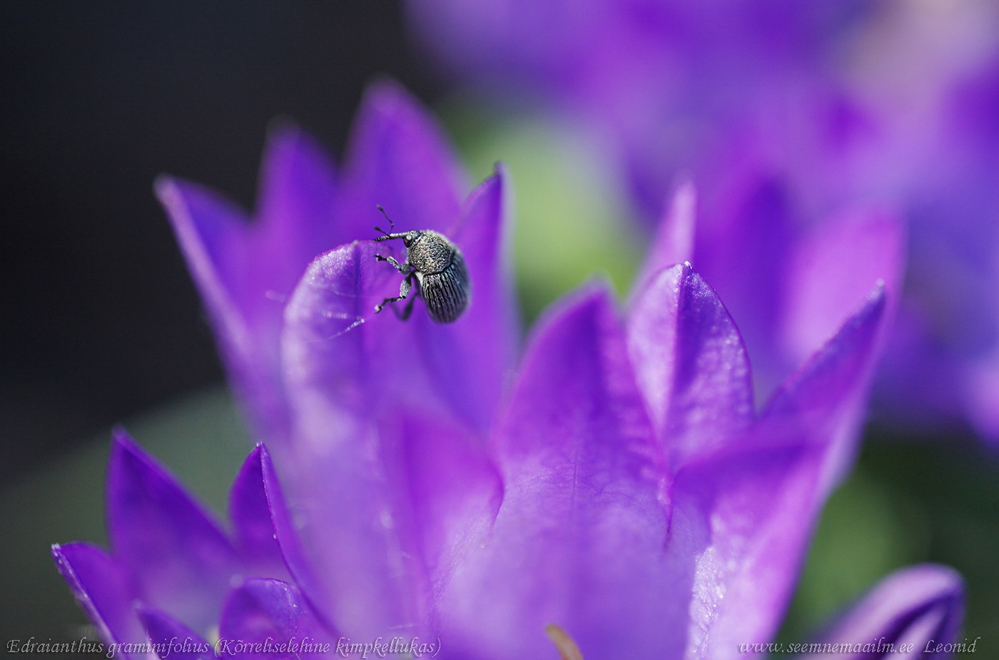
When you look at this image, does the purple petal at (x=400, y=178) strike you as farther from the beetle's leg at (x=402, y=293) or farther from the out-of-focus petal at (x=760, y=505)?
the out-of-focus petal at (x=760, y=505)

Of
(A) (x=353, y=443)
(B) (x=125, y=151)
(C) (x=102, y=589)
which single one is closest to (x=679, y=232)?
(A) (x=353, y=443)

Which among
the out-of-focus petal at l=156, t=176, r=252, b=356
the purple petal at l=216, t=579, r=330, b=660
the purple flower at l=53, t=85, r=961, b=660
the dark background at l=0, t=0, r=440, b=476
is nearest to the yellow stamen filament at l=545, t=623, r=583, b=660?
the purple flower at l=53, t=85, r=961, b=660

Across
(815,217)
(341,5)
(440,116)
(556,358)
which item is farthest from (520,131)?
(556,358)

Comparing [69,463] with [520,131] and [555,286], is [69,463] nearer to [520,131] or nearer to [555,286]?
[555,286]

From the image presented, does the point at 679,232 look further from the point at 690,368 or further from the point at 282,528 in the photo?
the point at 282,528

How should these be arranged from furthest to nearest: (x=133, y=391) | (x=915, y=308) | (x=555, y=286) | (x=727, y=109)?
(x=133, y=391) < (x=555, y=286) < (x=727, y=109) < (x=915, y=308)

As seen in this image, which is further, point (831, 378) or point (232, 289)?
point (232, 289)

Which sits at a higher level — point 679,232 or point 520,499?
point 679,232
